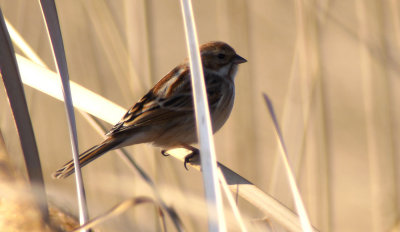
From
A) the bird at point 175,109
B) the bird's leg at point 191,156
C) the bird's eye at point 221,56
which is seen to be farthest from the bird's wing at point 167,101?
the bird's eye at point 221,56

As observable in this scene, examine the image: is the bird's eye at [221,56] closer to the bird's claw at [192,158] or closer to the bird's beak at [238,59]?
the bird's beak at [238,59]

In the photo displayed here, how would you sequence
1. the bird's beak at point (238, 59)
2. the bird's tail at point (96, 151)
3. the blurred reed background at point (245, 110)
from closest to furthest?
the bird's tail at point (96, 151)
the blurred reed background at point (245, 110)
the bird's beak at point (238, 59)

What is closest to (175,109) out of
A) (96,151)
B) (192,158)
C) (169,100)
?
(169,100)

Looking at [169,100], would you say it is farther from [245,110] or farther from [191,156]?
[245,110]

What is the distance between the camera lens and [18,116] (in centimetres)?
106

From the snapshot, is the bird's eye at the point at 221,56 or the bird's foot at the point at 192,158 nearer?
the bird's foot at the point at 192,158

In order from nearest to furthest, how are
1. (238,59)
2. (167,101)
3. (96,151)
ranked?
(96,151)
(167,101)
(238,59)

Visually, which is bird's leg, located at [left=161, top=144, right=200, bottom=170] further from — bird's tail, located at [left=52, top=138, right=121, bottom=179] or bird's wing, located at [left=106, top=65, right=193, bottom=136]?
bird's tail, located at [left=52, top=138, right=121, bottom=179]

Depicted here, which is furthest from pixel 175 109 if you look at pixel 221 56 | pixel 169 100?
pixel 221 56

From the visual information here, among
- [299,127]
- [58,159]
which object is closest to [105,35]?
[299,127]

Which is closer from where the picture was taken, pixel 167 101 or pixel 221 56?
pixel 167 101

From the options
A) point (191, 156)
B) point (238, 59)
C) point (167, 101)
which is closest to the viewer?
point (191, 156)

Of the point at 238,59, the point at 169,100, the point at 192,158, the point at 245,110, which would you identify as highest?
the point at 238,59

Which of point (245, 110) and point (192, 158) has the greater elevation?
point (245, 110)
